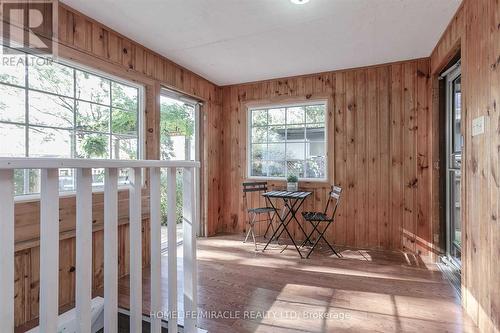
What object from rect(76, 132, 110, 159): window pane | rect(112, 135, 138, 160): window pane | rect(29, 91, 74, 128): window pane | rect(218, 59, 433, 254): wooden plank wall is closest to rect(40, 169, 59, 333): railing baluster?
rect(29, 91, 74, 128): window pane

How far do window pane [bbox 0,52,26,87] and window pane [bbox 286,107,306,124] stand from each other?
3063 millimetres

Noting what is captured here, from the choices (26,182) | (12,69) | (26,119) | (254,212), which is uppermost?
(12,69)

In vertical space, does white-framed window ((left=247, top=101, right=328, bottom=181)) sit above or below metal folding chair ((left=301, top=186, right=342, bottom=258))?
above

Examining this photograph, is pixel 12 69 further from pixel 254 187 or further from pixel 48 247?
pixel 254 187

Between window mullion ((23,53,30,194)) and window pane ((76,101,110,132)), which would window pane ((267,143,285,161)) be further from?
window mullion ((23,53,30,194))

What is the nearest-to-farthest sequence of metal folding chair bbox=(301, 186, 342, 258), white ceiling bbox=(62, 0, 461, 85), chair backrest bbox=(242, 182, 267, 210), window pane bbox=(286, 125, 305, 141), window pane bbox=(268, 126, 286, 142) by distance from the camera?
white ceiling bbox=(62, 0, 461, 85) → metal folding chair bbox=(301, 186, 342, 258) → chair backrest bbox=(242, 182, 267, 210) → window pane bbox=(286, 125, 305, 141) → window pane bbox=(268, 126, 286, 142)

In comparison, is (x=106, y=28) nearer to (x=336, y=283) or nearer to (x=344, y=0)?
(x=344, y=0)

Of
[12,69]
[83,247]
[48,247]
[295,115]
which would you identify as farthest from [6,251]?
[295,115]

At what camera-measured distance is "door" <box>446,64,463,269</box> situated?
2.74m

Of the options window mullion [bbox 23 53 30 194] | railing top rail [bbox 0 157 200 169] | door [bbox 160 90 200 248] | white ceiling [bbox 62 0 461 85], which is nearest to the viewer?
railing top rail [bbox 0 157 200 169]

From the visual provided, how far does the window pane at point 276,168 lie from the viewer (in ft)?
13.6

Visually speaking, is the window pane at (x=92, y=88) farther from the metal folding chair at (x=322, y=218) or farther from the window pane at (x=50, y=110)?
the metal folding chair at (x=322, y=218)

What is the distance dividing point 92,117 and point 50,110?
37cm

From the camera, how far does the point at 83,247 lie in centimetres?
97
